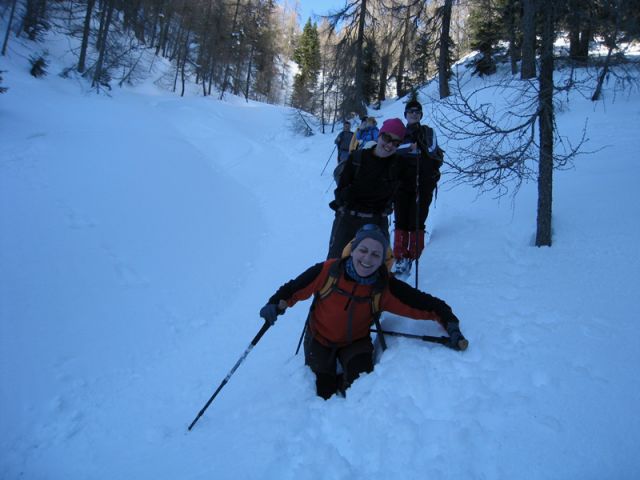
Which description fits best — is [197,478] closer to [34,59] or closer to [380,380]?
[380,380]

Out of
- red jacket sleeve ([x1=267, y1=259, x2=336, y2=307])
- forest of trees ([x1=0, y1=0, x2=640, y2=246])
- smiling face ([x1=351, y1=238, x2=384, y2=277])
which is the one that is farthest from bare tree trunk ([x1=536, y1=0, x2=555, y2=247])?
red jacket sleeve ([x1=267, y1=259, x2=336, y2=307])

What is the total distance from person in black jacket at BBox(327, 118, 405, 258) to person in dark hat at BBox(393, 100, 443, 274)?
1.72ft

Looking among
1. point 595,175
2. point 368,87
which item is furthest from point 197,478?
point 368,87

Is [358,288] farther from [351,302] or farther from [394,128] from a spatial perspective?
[394,128]

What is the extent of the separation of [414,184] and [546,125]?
1629 mm

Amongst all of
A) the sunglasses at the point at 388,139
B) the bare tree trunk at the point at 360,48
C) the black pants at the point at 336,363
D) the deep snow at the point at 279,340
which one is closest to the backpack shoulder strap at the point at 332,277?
the black pants at the point at 336,363

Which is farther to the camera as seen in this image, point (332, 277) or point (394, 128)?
point (394, 128)

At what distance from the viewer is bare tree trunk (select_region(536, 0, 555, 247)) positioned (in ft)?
12.9

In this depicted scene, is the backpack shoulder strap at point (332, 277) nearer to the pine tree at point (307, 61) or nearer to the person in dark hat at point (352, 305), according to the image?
the person in dark hat at point (352, 305)

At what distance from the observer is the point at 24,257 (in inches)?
210

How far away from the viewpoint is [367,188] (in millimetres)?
3951

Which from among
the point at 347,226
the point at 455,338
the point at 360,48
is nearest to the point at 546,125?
the point at 347,226

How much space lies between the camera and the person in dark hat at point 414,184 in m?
4.38

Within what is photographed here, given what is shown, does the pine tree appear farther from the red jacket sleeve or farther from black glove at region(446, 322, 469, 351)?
black glove at region(446, 322, 469, 351)
